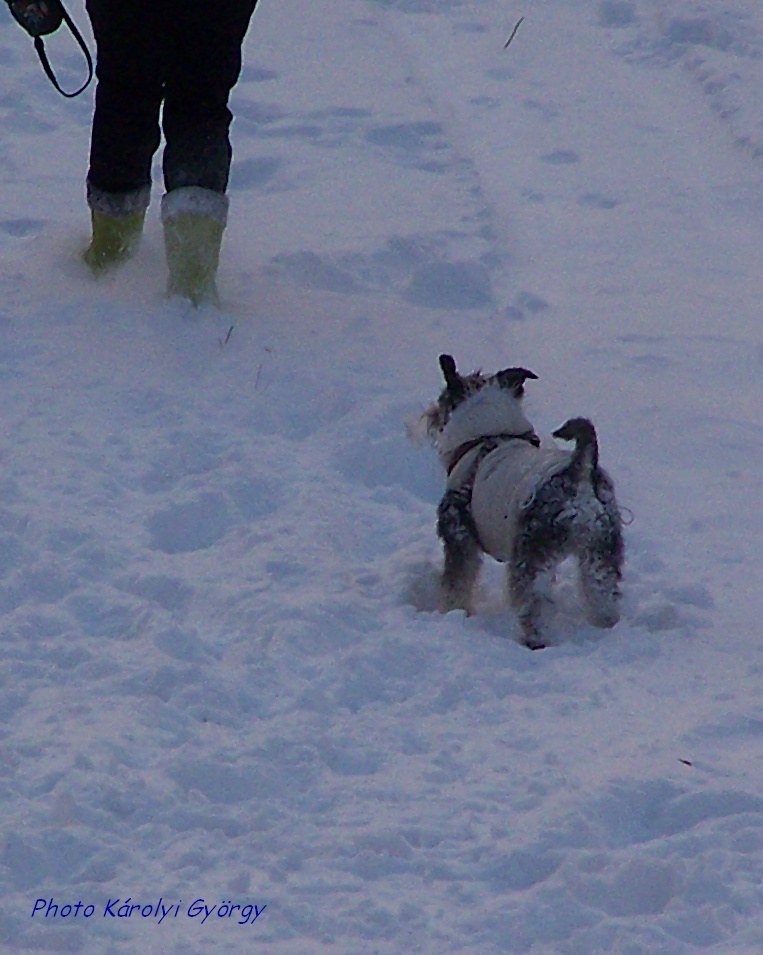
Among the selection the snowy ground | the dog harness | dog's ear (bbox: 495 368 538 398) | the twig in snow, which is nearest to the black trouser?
the snowy ground

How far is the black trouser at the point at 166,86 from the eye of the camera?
504cm

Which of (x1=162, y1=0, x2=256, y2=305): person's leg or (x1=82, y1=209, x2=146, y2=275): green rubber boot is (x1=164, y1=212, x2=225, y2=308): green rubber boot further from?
(x1=82, y1=209, x2=146, y2=275): green rubber boot

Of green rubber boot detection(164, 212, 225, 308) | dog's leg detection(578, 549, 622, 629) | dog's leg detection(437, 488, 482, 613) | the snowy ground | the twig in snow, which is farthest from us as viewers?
the twig in snow

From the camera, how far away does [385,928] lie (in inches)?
105

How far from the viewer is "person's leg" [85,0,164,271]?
505 centimetres

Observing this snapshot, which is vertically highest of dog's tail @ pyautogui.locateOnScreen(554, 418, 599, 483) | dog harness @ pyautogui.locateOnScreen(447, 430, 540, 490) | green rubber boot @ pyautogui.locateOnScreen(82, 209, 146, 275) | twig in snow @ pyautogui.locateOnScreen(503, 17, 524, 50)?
dog's tail @ pyautogui.locateOnScreen(554, 418, 599, 483)

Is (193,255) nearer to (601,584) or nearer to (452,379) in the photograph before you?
(452,379)

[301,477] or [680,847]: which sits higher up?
[680,847]

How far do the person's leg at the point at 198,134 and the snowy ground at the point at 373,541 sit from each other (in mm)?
212

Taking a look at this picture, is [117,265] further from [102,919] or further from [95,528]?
[102,919]

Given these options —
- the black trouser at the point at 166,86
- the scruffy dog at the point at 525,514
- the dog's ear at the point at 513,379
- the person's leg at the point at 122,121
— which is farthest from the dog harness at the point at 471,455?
the person's leg at the point at 122,121

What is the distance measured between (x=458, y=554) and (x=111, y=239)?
7.70 feet

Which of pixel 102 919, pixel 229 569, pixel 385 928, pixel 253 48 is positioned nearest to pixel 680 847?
pixel 385 928

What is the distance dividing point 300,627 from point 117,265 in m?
2.46
